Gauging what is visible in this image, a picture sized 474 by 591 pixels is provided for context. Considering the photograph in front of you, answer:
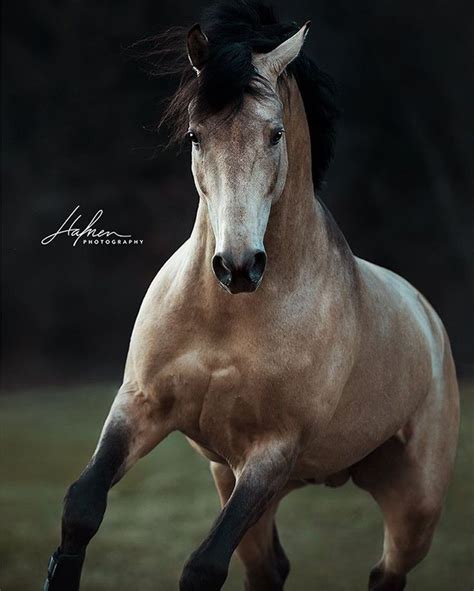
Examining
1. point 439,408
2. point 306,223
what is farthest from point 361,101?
point 306,223

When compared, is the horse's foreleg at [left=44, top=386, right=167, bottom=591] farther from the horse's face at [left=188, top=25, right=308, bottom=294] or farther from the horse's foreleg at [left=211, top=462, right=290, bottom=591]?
the horse's foreleg at [left=211, top=462, right=290, bottom=591]

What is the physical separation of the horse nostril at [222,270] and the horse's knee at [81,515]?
0.59 m

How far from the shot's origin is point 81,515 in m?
2.54

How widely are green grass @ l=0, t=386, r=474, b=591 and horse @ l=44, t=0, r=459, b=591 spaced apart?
1.44 metres

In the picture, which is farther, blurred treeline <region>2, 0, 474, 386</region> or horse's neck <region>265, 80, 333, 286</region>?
blurred treeline <region>2, 0, 474, 386</region>

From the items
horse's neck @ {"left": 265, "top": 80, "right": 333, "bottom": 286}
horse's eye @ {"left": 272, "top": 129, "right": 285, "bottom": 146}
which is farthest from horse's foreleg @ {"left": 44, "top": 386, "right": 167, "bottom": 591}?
horse's eye @ {"left": 272, "top": 129, "right": 285, "bottom": 146}

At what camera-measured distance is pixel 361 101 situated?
5.81 metres

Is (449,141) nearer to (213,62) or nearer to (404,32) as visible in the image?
(404,32)

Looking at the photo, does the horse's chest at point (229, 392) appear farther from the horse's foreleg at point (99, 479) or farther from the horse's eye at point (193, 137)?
the horse's eye at point (193, 137)

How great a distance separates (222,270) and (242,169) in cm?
23

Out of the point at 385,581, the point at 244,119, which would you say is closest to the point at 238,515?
the point at 244,119

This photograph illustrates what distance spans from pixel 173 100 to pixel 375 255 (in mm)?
3372

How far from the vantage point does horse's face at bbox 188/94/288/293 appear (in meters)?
2.31

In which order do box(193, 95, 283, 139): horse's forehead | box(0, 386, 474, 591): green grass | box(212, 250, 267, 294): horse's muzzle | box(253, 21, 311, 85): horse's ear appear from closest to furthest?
box(212, 250, 267, 294): horse's muzzle → box(193, 95, 283, 139): horse's forehead → box(253, 21, 311, 85): horse's ear → box(0, 386, 474, 591): green grass
